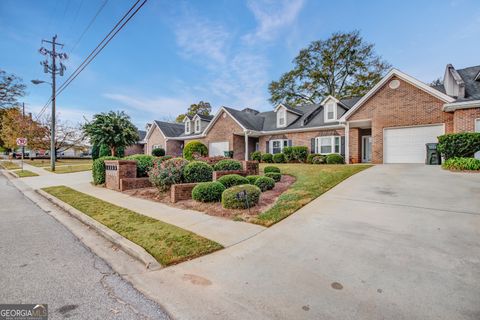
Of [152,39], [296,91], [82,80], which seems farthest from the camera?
[296,91]

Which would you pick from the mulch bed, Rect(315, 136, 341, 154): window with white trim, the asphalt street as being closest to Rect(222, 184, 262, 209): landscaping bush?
the mulch bed

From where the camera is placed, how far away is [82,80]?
1397 centimetres

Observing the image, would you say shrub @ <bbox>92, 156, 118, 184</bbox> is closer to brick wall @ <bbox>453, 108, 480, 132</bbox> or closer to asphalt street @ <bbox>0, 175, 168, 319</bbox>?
asphalt street @ <bbox>0, 175, 168, 319</bbox>

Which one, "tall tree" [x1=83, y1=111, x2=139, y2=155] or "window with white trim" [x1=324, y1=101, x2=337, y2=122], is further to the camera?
"window with white trim" [x1=324, y1=101, x2=337, y2=122]

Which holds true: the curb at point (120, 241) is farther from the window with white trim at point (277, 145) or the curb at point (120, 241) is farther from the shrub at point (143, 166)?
the window with white trim at point (277, 145)

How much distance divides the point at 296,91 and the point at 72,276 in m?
34.7

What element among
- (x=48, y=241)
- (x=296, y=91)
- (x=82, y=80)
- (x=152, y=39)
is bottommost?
(x=48, y=241)

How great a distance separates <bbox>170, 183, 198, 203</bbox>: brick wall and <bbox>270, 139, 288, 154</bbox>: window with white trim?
13406 millimetres

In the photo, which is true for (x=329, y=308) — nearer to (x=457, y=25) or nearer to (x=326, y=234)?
(x=326, y=234)

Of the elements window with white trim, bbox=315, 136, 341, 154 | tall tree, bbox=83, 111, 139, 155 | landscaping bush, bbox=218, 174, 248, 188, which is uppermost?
tall tree, bbox=83, 111, 139, 155

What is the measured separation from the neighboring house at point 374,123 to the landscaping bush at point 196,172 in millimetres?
11384

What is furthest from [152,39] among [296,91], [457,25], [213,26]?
[296,91]

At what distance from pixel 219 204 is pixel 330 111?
14633 mm

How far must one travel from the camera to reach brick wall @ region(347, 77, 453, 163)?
12.5 metres
